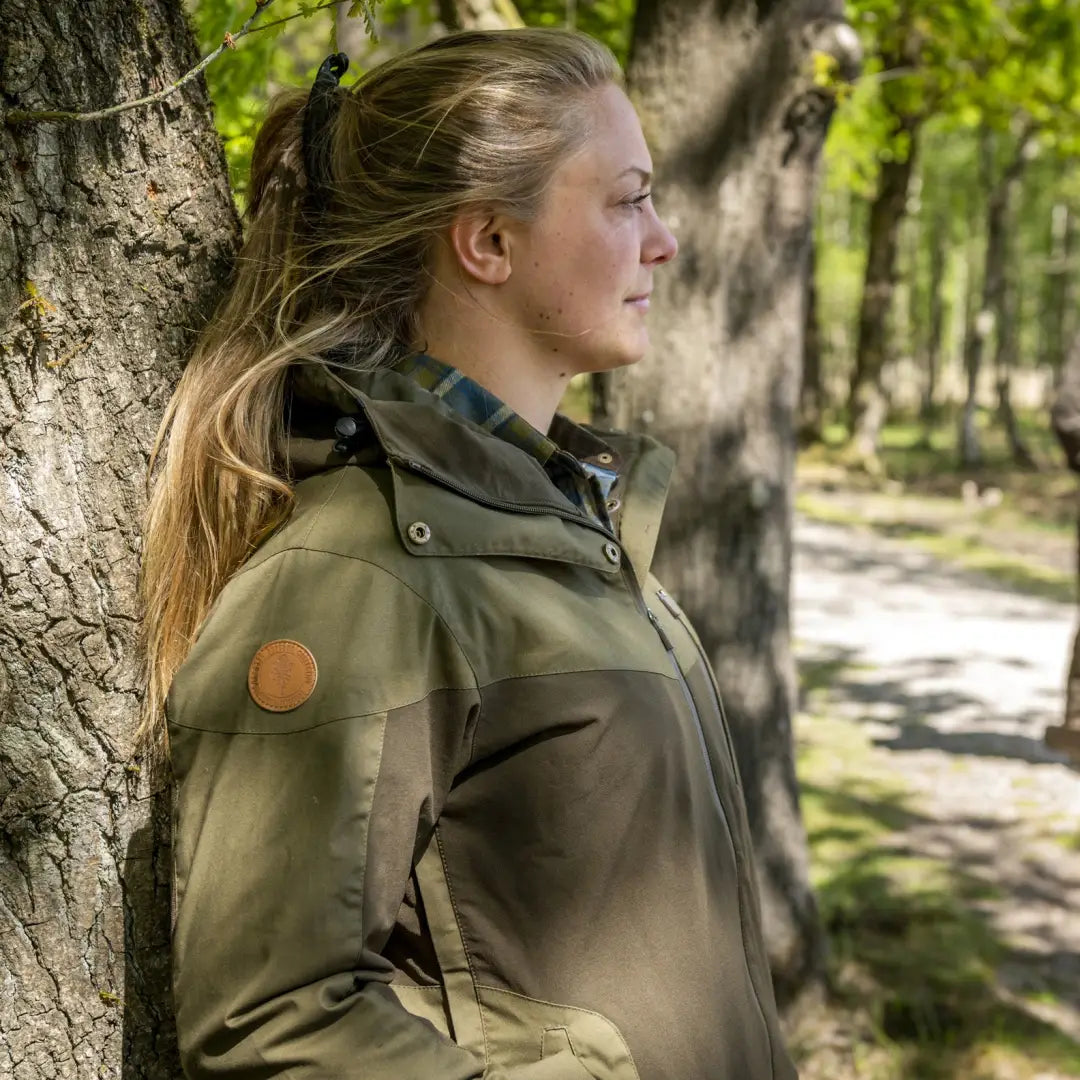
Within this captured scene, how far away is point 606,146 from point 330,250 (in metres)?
0.45

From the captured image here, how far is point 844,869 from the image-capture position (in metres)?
5.64

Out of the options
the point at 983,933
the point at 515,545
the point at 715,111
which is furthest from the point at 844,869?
the point at 515,545

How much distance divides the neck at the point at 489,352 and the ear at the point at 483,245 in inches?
2.5

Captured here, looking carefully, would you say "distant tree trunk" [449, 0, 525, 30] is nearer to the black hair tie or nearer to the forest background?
the forest background

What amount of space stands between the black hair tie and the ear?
8.6 inches

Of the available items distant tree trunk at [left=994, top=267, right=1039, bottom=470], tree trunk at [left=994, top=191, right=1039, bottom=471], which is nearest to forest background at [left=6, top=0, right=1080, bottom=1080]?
tree trunk at [left=994, top=191, right=1039, bottom=471]

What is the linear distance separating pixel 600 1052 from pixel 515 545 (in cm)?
65

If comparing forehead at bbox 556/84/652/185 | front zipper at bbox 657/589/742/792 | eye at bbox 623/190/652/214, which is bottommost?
front zipper at bbox 657/589/742/792

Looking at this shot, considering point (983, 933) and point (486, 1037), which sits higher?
point (486, 1037)

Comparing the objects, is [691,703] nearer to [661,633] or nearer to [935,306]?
[661,633]

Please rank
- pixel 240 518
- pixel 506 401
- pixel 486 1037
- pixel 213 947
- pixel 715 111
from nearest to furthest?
pixel 213 947 < pixel 486 1037 < pixel 240 518 < pixel 506 401 < pixel 715 111

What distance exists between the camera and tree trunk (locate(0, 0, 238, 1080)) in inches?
63.7

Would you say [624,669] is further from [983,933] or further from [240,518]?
[983,933]

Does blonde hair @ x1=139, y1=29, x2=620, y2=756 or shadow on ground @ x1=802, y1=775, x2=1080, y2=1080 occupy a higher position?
blonde hair @ x1=139, y1=29, x2=620, y2=756
